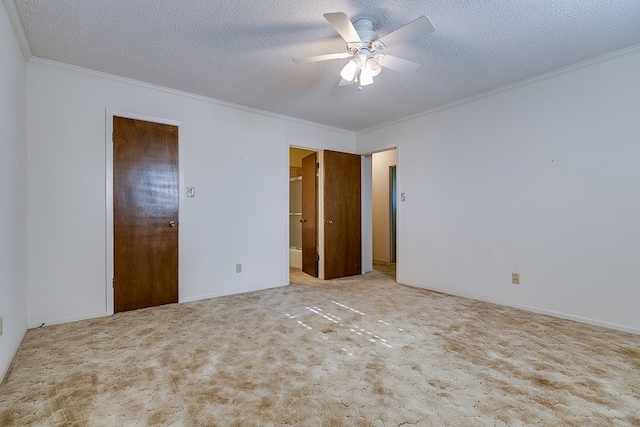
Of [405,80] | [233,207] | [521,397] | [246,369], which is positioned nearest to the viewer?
[521,397]

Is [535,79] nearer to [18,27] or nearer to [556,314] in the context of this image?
[556,314]

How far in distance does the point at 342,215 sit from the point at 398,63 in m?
2.77

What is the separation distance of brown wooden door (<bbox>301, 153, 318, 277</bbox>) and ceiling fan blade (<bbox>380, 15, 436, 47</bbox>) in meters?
2.80

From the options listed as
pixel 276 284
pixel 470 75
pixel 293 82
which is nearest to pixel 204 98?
pixel 293 82

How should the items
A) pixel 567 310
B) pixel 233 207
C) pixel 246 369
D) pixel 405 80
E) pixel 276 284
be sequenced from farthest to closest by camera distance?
pixel 276 284 → pixel 233 207 → pixel 405 80 → pixel 567 310 → pixel 246 369

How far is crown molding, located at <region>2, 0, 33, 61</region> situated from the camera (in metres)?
1.95

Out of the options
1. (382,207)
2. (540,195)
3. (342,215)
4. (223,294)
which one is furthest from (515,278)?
(382,207)

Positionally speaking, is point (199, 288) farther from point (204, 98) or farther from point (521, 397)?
point (521, 397)

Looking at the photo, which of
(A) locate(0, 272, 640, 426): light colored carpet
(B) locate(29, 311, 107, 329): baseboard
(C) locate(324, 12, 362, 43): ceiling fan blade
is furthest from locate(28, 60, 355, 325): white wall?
(C) locate(324, 12, 362, 43): ceiling fan blade

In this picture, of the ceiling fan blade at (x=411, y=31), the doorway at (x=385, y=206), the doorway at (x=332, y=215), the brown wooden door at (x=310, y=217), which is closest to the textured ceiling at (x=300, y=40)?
the ceiling fan blade at (x=411, y=31)

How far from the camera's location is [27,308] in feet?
8.52

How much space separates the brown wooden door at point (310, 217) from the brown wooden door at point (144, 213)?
6.94 feet

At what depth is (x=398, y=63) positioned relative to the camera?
235cm

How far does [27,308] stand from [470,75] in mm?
4668
